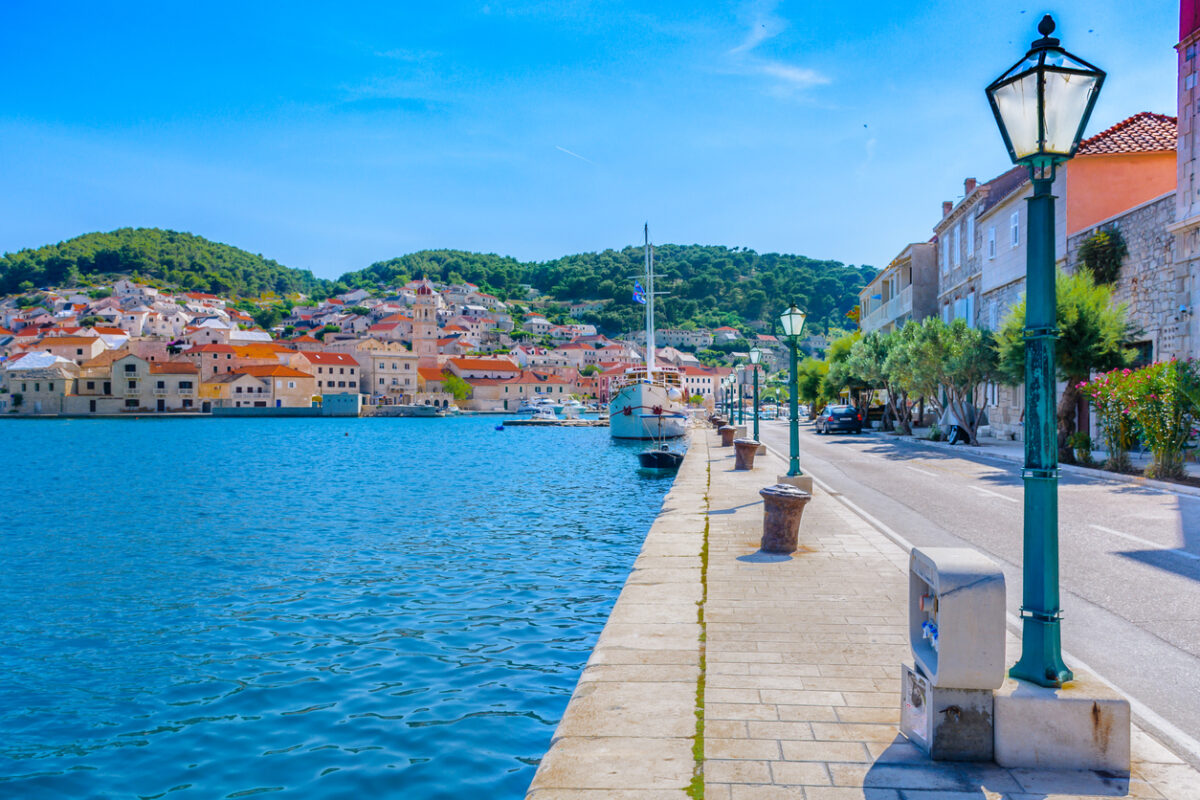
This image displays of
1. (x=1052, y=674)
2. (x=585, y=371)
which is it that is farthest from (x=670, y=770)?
(x=585, y=371)

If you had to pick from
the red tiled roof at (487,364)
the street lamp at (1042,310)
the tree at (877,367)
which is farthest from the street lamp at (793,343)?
the red tiled roof at (487,364)

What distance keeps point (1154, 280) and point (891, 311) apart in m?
28.6

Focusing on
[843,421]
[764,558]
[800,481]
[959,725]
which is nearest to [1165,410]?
[800,481]

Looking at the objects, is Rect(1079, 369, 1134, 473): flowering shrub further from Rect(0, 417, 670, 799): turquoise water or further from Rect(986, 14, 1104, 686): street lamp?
Rect(986, 14, 1104, 686): street lamp

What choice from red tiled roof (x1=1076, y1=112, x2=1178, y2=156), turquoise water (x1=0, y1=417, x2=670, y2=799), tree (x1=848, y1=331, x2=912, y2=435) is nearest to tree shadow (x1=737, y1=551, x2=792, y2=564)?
turquoise water (x1=0, y1=417, x2=670, y2=799)

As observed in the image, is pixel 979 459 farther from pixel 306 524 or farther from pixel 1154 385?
pixel 306 524

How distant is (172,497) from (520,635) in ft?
69.9

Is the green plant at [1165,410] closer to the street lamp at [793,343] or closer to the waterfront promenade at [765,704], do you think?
the street lamp at [793,343]

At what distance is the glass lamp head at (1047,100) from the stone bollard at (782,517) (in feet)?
18.4

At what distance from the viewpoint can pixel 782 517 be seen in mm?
9141

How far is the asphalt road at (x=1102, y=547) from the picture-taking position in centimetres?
542

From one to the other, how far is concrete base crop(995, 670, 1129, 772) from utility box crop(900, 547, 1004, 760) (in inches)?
2.8

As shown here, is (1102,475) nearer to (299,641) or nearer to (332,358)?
(299,641)

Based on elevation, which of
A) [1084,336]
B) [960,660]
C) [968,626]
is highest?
[1084,336]
